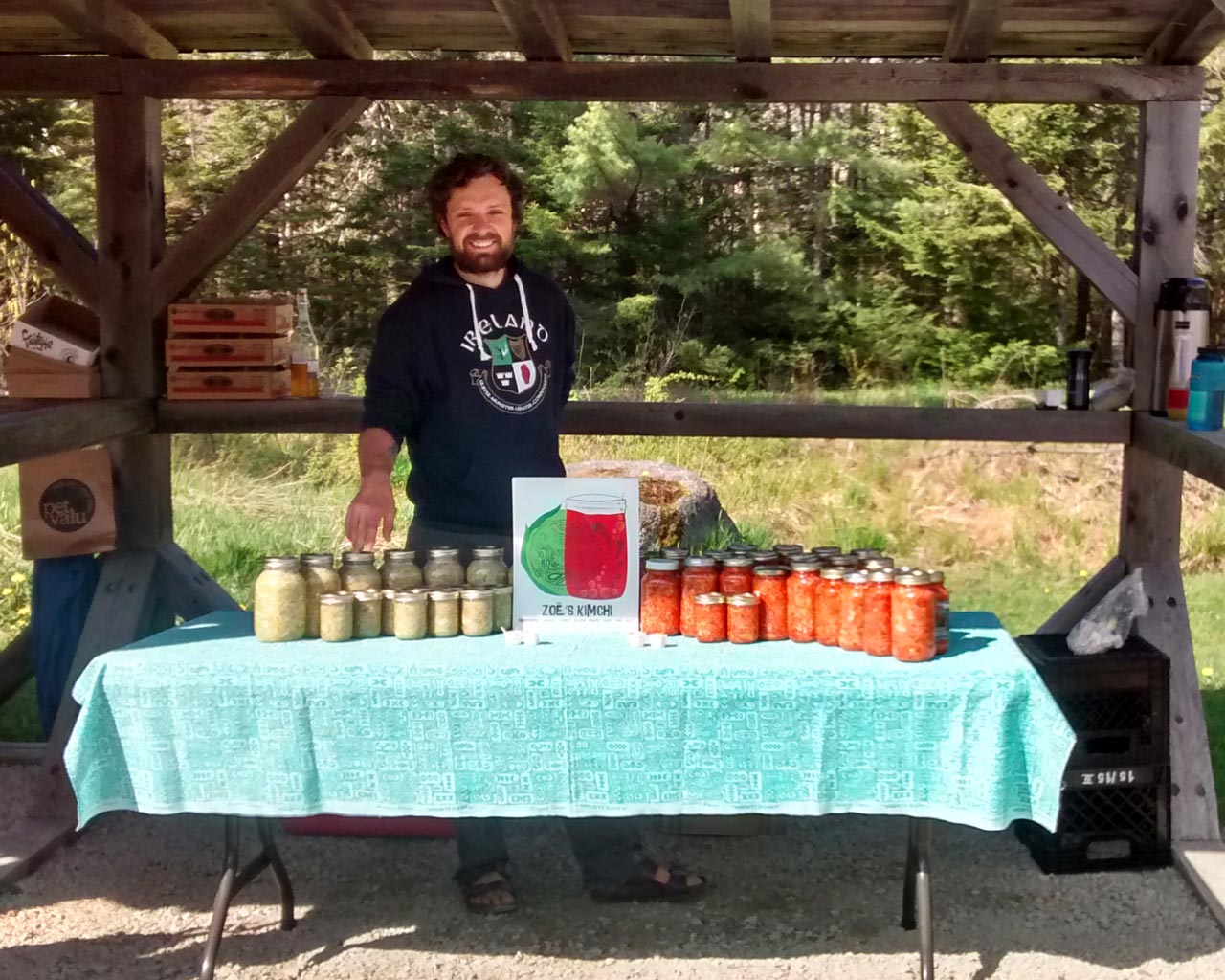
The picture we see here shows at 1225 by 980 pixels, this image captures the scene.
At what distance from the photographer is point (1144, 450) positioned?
471cm

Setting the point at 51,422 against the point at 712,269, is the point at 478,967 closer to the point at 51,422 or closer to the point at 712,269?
the point at 51,422

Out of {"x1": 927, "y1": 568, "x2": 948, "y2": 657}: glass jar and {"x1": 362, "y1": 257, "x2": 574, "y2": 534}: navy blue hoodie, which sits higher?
{"x1": 362, "y1": 257, "x2": 574, "y2": 534}: navy blue hoodie

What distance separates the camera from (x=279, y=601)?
3.45 meters

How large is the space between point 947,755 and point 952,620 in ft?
1.84

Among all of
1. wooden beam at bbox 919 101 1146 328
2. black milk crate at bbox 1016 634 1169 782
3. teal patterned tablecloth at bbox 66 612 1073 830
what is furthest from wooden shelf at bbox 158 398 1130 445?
teal patterned tablecloth at bbox 66 612 1073 830

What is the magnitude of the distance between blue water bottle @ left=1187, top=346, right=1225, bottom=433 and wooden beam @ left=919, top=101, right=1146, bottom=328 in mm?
716

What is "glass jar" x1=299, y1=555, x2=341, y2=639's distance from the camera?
3.51m

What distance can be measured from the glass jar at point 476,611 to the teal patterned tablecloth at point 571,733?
0.45ft

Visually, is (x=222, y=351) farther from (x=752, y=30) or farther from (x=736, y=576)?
(x=736, y=576)

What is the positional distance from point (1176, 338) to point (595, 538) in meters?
2.25

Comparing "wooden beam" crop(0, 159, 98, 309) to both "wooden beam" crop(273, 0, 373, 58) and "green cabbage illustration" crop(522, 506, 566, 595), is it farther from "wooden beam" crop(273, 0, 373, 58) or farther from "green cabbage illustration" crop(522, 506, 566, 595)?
"green cabbage illustration" crop(522, 506, 566, 595)

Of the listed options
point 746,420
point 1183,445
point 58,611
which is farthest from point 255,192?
point 1183,445

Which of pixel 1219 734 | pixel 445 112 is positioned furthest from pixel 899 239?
pixel 1219 734

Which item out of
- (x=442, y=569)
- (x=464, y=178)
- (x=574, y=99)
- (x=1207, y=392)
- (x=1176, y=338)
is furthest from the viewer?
(x=574, y=99)
